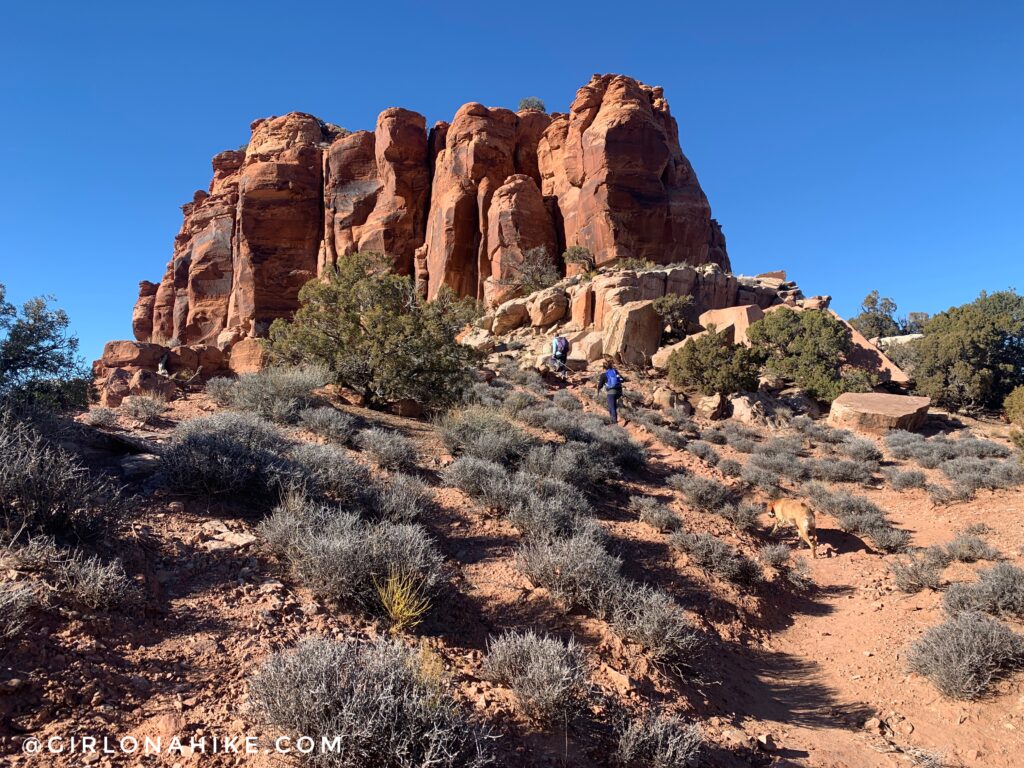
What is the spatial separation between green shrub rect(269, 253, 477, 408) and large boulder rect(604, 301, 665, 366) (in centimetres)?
1281

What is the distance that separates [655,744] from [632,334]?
22.3 metres

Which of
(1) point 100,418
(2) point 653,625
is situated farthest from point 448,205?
(2) point 653,625

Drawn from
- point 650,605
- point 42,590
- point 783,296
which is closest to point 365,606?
point 42,590

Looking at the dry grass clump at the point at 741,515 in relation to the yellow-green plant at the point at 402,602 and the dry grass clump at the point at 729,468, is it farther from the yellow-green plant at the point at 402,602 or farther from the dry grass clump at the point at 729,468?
the yellow-green plant at the point at 402,602

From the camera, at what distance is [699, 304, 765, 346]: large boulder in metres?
26.0

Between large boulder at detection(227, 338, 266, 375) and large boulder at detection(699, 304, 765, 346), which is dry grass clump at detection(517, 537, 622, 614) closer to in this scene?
large boulder at detection(227, 338, 266, 375)

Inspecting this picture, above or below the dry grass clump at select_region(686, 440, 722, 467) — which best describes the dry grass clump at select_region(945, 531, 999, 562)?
below

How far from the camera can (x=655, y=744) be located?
322cm

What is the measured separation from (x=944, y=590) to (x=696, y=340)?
16.0 metres

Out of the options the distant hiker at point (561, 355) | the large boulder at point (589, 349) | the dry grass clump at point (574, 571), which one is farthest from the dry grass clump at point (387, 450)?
the large boulder at point (589, 349)

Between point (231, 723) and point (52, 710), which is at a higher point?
point (52, 710)

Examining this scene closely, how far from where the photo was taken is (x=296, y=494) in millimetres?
4996

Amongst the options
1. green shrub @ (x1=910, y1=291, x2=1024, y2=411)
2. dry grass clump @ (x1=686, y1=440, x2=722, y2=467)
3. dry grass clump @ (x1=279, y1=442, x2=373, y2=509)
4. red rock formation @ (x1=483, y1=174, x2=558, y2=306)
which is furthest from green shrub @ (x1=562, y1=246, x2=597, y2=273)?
dry grass clump @ (x1=279, y1=442, x2=373, y2=509)

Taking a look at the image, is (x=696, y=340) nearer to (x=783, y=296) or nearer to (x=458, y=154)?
(x=783, y=296)
